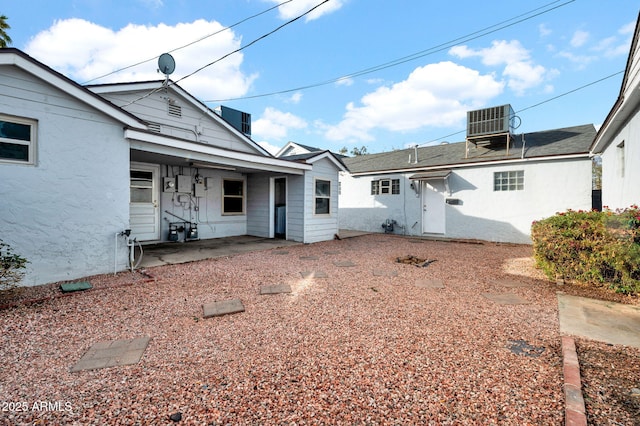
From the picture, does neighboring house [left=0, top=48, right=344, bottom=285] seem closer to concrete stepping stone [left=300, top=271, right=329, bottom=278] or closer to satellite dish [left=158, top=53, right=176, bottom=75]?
satellite dish [left=158, top=53, right=176, bottom=75]

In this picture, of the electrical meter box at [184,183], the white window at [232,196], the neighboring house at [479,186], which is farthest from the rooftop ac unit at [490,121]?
the electrical meter box at [184,183]

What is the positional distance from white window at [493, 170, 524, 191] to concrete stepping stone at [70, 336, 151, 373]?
1144 cm

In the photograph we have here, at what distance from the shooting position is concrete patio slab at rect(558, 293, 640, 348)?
2.87 metres

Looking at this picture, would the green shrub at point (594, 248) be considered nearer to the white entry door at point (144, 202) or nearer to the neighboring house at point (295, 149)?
the white entry door at point (144, 202)

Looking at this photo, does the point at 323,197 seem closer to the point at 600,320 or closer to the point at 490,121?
the point at 490,121

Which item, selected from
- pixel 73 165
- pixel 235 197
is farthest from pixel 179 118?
pixel 73 165

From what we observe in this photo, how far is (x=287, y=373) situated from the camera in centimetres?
220

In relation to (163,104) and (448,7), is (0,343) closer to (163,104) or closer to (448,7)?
(163,104)

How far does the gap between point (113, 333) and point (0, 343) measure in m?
0.91

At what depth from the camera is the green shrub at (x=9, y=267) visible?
3.62 metres

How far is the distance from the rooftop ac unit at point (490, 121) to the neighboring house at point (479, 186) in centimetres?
24

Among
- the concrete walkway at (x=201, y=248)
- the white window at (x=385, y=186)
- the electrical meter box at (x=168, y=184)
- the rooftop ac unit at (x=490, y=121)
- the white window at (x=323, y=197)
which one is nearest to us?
the concrete walkway at (x=201, y=248)

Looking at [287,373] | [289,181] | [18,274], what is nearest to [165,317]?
[287,373]

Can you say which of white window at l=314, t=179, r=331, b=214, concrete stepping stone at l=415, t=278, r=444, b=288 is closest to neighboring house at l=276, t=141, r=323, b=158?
white window at l=314, t=179, r=331, b=214
